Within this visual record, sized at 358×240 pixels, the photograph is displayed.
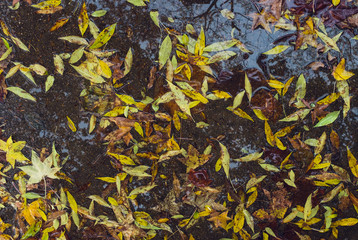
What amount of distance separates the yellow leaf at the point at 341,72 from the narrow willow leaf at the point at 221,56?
17.2 inches

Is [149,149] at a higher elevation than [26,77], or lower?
lower

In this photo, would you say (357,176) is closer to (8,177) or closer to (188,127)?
(188,127)

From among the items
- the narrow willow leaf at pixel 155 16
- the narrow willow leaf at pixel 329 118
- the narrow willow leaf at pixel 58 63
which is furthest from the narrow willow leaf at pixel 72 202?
the narrow willow leaf at pixel 329 118

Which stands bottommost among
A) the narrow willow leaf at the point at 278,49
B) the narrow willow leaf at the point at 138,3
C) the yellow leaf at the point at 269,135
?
the yellow leaf at the point at 269,135

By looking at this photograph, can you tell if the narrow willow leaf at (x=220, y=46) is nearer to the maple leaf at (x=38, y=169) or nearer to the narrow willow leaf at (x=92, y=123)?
the narrow willow leaf at (x=92, y=123)

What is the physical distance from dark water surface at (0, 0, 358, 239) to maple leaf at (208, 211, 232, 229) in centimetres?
4

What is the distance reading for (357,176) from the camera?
1.08m

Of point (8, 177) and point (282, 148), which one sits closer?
point (282, 148)

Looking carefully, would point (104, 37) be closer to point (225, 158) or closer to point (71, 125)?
point (71, 125)

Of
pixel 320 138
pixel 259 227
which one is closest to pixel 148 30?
pixel 320 138

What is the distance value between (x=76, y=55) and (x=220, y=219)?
3.24 ft

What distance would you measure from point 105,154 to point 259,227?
79cm

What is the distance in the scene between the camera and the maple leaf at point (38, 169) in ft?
3.84

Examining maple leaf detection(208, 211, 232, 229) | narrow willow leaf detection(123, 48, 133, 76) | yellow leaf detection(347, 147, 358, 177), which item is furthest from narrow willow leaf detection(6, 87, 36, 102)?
yellow leaf detection(347, 147, 358, 177)
